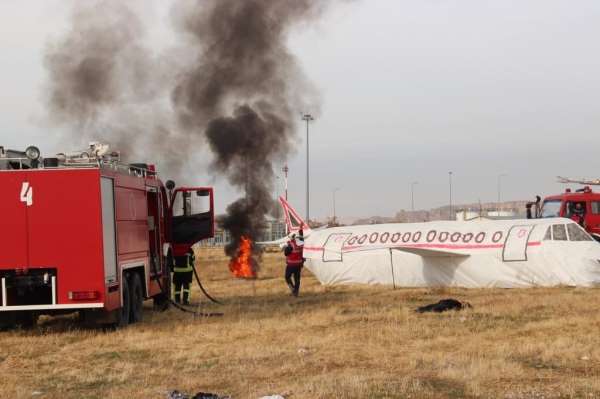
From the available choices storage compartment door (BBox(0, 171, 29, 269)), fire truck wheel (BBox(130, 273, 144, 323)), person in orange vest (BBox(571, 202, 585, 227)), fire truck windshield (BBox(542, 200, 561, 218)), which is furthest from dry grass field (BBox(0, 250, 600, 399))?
fire truck windshield (BBox(542, 200, 561, 218))

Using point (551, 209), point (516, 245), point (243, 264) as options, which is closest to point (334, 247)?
point (243, 264)

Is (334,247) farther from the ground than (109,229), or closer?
closer

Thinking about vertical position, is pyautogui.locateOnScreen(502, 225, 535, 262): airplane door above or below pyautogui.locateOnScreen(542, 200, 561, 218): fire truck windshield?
below

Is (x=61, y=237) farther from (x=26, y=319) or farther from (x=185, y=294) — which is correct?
(x=185, y=294)

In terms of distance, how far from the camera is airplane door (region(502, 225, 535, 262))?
22.9m

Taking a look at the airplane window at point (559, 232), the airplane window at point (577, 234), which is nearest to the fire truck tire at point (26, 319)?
the airplane window at point (559, 232)

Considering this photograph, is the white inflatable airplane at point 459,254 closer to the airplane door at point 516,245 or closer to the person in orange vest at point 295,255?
the airplane door at point 516,245

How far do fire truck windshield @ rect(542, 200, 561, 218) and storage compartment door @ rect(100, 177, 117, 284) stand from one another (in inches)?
776

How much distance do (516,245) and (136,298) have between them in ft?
39.6

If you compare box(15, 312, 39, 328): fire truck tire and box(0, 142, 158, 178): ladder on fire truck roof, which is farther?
box(15, 312, 39, 328): fire truck tire

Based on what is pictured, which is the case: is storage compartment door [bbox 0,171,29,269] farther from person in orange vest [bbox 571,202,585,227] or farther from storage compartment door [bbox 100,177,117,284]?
person in orange vest [bbox 571,202,585,227]

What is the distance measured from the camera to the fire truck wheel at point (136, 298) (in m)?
15.8

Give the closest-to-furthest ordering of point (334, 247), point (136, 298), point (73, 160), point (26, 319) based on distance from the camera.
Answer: point (73, 160), point (26, 319), point (136, 298), point (334, 247)

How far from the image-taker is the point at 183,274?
20.0m
